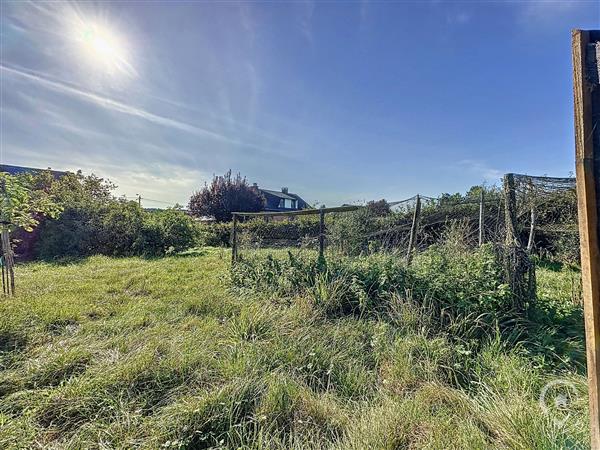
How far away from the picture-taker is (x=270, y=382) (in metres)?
2.16

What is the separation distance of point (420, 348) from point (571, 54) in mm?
2425

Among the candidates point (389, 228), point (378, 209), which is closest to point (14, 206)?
point (389, 228)

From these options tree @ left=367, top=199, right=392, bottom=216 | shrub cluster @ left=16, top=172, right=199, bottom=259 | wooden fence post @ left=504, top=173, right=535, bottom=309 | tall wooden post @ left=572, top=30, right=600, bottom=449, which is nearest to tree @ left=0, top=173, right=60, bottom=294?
tall wooden post @ left=572, top=30, right=600, bottom=449

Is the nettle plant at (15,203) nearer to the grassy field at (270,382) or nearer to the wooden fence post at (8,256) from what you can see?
the wooden fence post at (8,256)

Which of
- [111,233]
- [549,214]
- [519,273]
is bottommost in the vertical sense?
[519,273]

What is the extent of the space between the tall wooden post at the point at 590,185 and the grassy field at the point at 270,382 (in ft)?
3.12

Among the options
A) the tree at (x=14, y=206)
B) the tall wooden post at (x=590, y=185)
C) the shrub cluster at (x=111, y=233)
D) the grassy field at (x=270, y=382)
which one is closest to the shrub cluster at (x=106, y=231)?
the shrub cluster at (x=111, y=233)

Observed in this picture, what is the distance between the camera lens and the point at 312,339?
9.45 ft

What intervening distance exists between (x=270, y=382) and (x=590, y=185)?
218 centimetres

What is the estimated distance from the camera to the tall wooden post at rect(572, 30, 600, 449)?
845 millimetres

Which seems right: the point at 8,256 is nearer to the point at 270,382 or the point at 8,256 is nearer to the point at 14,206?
the point at 14,206

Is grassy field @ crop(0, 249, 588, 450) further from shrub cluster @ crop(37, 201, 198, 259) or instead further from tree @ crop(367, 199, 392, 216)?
shrub cluster @ crop(37, 201, 198, 259)

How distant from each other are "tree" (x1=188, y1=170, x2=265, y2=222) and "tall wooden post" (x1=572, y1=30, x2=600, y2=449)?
20054mm

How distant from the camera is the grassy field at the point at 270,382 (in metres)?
1.70
